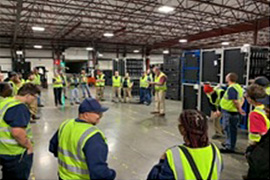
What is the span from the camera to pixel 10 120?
189cm

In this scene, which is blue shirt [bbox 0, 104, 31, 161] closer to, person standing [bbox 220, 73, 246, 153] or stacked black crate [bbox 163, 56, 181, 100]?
person standing [bbox 220, 73, 246, 153]

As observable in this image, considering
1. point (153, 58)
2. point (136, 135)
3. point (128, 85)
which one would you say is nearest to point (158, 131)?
point (136, 135)

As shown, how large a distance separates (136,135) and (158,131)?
719mm

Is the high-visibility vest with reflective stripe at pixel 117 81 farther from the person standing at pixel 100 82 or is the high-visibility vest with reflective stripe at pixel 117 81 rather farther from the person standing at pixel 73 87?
the person standing at pixel 73 87

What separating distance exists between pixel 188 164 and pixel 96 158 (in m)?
0.62

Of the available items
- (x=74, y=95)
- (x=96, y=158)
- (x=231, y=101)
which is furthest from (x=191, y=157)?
(x=74, y=95)

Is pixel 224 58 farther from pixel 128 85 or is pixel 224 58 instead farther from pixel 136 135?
pixel 128 85

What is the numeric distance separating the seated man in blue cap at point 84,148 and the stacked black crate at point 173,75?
1021cm

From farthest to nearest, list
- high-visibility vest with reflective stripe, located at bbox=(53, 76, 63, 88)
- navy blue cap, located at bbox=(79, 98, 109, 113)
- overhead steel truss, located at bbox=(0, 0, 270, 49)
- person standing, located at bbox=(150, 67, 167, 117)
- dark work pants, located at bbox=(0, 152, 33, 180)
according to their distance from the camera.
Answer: overhead steel truss, located at bbox=(0, 0, 270, 49)
high-visibility vest with reflective stripe, located at bbox=(53, 76, 63, 88)
person standing, located at bbox=(150, 67, 167, 117)
dark work pants, located at bbox=(0, 152, 33, 180)
navy blue cap, located at bbox=(79, 98, 109, 113)

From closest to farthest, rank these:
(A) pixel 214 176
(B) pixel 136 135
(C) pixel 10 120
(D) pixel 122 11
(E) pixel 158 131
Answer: (A) pixel 214 176 → (C) pixel 10 120 → (B) pixel 136 135 → (E) pixel 158 131 → (D) pixel 122 11

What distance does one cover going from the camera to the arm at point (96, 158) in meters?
1.35

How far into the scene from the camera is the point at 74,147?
1475 mm

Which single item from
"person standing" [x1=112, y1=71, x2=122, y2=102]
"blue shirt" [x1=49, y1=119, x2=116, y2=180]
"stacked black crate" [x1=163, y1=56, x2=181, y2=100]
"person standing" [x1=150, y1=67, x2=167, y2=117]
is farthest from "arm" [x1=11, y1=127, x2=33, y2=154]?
"stacked black crate" [x1=163, y1=56, x2=181, y2=100]

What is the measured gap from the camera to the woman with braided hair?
118cm
